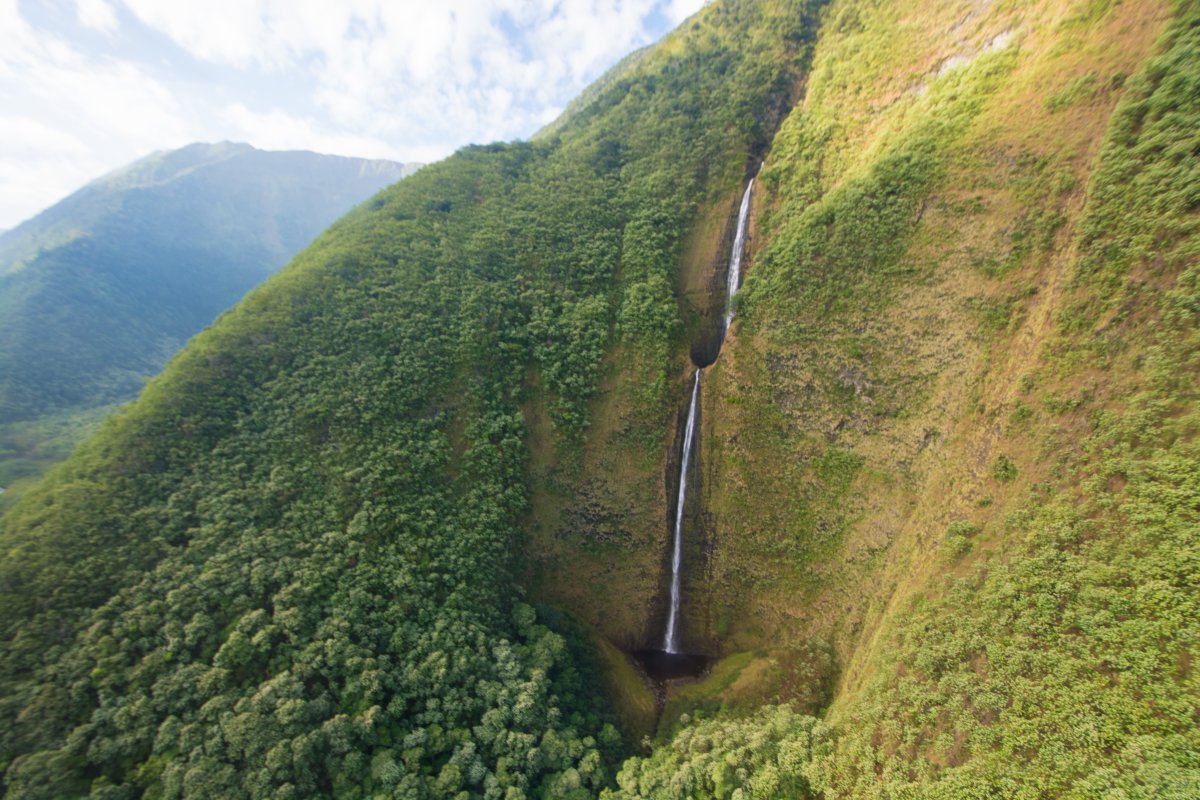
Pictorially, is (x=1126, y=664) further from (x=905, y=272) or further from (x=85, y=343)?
(x=85, y=343)

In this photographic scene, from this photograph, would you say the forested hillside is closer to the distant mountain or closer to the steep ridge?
the steep ridge

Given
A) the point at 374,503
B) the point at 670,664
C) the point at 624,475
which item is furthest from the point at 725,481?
the point at 374,503

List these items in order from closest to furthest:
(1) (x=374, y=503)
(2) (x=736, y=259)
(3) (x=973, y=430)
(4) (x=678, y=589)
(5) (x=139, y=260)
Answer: (3) (x=973, y=430)
(1) (x=374, y=503)
(4) (x=678, y=589)
(2) (x=736, y=259)
(5) (x=139, y=260)

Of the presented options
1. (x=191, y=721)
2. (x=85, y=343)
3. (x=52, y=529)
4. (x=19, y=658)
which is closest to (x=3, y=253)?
(x=85, y=343)

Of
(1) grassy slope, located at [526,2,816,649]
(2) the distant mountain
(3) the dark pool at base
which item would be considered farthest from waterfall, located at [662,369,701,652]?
(2) the distant mountain

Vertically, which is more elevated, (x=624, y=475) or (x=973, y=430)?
(x=973, y=430)

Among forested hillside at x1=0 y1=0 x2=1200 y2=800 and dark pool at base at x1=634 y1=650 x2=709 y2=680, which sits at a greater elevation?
forested hillside at x1=0 y1=0 x2=1200 y2=800

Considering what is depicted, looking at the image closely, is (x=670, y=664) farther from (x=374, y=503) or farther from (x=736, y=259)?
(x=736, y=259)
